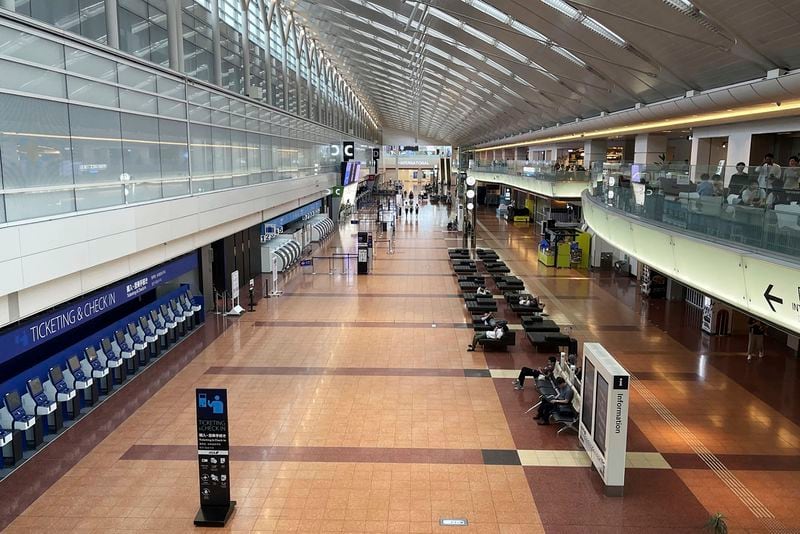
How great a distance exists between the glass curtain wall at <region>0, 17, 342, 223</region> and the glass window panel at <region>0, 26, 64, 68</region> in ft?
0.04

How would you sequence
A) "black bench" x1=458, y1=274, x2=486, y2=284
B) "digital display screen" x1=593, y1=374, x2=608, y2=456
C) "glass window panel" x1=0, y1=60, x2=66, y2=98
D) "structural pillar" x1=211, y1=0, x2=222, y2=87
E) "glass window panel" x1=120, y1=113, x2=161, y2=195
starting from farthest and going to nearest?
"black bench" x1=458, y1=274, x2=486, y2=284 < "structural pillar" x1=211, y1=0, x2=222, y2=87 < "glass window panel" x1=120, y1=113, x2=161, y2=195 < "digital display screen" x1=593, y1=374, x2=608, y2=456 < "glass window panel" x1=0, y1=60, x2=66, y2=98

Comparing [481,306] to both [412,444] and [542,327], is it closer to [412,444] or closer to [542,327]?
[542,327]

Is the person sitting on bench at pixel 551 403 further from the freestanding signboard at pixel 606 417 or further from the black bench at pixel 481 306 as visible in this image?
the black bench at pixel 481 306

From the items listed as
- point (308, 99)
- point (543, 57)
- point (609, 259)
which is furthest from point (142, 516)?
point (308, 99)

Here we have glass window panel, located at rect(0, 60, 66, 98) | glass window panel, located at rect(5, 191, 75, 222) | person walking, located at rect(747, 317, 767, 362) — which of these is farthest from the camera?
person walking, located at rect(747, 317, 767, 362)

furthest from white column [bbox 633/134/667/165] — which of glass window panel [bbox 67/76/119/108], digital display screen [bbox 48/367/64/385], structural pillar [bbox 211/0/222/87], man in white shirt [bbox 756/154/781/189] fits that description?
digital display screen [bbox 48/367/64/385]

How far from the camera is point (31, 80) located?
7699mm

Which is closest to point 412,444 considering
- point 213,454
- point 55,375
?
point 213,454

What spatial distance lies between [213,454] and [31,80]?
5.29 m

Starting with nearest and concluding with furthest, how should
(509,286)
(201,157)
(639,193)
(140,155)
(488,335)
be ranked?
(140,155), (639,193), (201,157), (488,335), (509,286)

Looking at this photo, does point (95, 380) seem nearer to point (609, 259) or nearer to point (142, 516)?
point (142, 516)

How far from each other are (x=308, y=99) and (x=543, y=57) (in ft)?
64.5

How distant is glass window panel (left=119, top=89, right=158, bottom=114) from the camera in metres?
10.3

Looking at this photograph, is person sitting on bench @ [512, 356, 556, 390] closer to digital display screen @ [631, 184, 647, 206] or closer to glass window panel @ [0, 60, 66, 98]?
digital display screen @ [631, 184, 647, 206]
